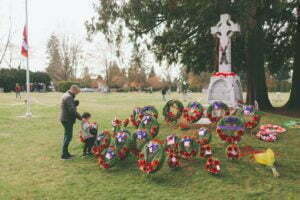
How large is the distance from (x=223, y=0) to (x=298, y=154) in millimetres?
7531

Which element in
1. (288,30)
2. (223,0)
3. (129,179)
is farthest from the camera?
(288,30)

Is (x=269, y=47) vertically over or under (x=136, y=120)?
over

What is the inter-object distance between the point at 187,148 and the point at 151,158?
3.63 ft

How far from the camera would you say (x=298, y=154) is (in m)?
10.8

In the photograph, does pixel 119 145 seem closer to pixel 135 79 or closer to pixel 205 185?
pixel 205 185

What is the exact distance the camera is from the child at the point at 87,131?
10.9 metres

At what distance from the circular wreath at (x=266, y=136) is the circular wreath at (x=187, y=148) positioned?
2946 mm

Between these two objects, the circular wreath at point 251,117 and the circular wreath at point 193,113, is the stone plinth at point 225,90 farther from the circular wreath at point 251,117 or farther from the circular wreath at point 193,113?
the circular wreath at point 251,117

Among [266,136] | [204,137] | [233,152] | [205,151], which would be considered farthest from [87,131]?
[266,136]

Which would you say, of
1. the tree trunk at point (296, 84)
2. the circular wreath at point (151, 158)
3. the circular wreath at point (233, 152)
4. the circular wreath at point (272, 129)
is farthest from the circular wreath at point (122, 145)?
the tree trunk at point (296, 84)

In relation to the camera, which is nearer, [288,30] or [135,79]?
[288,30]

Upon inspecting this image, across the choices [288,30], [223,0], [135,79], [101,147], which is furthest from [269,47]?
[135,79]

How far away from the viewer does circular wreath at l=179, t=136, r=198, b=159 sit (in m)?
10.0

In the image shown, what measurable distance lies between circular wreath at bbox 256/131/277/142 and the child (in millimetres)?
4588
